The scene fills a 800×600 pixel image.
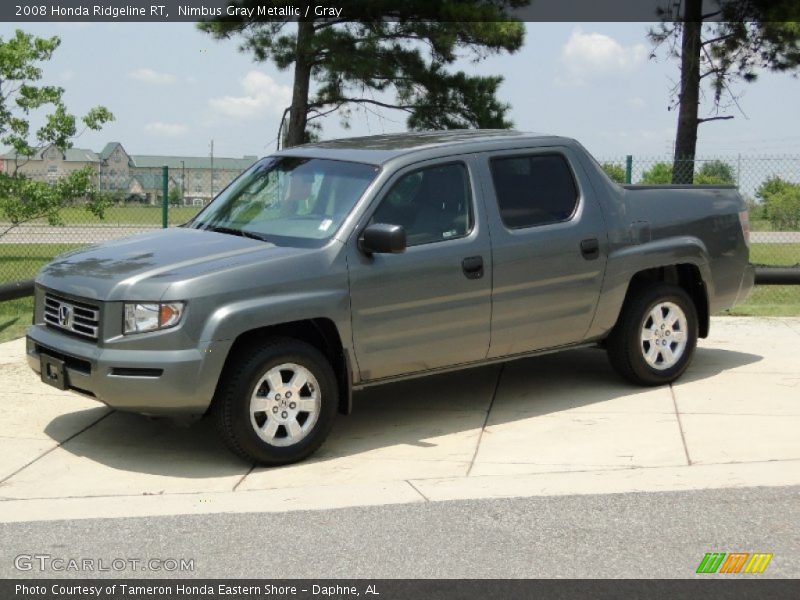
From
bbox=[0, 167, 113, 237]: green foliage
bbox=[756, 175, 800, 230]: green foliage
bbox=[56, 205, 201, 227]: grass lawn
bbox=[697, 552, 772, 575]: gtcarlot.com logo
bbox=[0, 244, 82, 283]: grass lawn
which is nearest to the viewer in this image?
bbox=[697, 552, 772, 575]: gtcarlot.com logo

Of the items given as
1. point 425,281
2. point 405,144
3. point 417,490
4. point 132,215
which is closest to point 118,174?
point 132,215

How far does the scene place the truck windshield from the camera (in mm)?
7051

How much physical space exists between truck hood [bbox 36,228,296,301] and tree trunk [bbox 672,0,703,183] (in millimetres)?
14201

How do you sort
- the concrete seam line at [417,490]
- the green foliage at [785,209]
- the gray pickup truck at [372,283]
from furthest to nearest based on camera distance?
the green foliage at [785,209]
the gray pickup truck at [372,283]
the concrete seam line at [417,490]

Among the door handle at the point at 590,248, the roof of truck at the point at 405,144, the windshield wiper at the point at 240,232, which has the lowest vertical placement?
the door handle at the point at 590,248

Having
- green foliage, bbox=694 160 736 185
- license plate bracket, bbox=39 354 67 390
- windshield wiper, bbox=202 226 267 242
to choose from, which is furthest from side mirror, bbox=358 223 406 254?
green foliage, bbox=694 160 736 185

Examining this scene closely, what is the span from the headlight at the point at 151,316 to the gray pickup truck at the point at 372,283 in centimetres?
1

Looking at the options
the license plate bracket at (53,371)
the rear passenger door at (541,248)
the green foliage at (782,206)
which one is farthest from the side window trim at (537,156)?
the green foliage at (782,206)

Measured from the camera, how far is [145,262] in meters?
6.69

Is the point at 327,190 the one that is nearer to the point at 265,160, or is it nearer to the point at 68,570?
the point at 265,160

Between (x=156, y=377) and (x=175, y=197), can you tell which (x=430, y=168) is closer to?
(x=156, y=377)

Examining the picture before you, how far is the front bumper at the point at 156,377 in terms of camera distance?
6289 millimetres

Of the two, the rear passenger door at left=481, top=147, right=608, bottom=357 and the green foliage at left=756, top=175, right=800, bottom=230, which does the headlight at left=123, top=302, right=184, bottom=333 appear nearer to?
the rear passenger door at left=481, top=147, right=608, bottom=357

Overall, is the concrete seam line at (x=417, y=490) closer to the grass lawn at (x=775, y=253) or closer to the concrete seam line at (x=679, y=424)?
the concrete seam line at (x=679, y=424)
